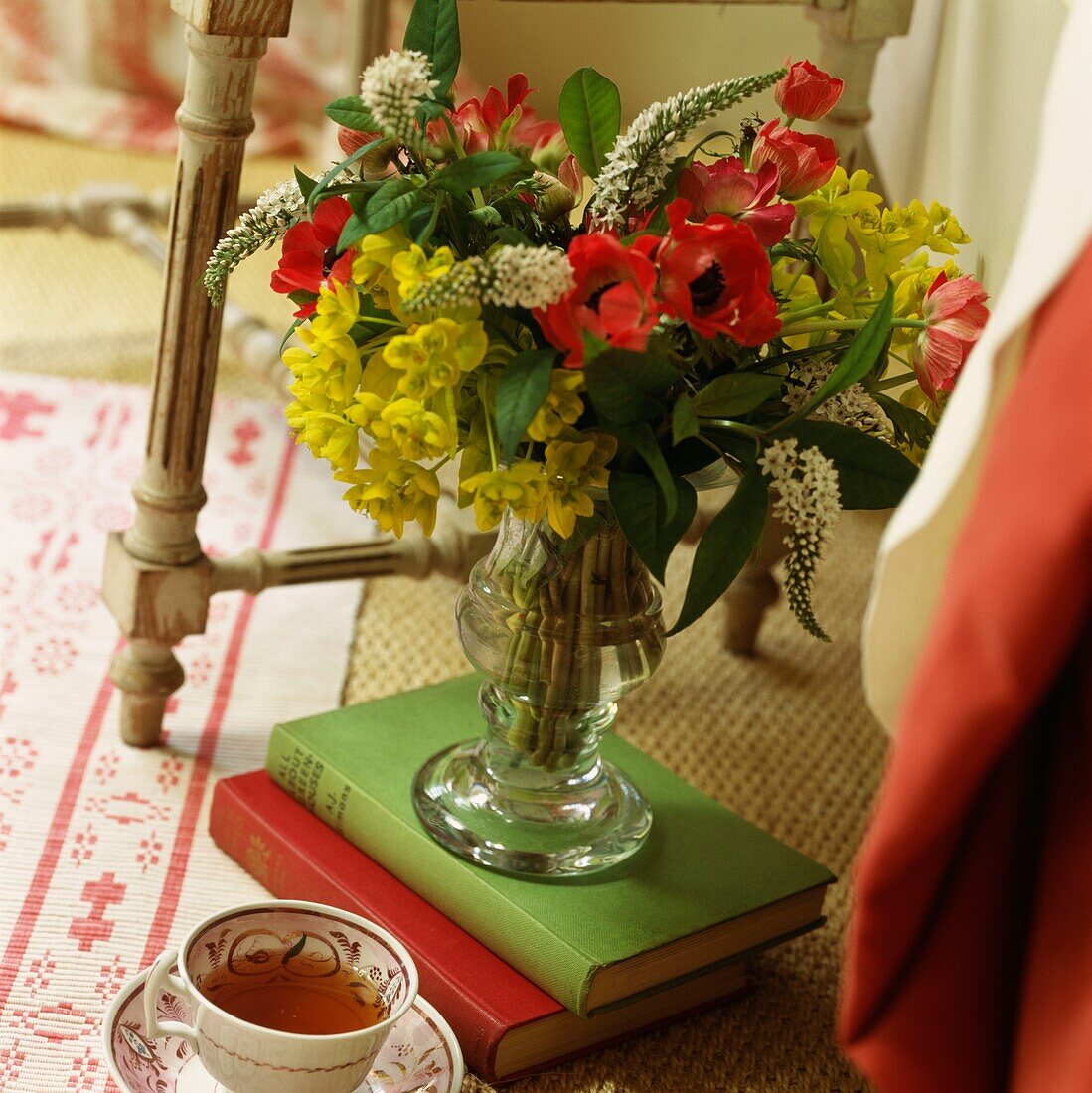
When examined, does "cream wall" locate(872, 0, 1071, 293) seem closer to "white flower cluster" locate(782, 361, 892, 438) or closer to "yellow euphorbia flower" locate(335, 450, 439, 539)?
"white flower cluster" locate(782, 361, 892, 438)

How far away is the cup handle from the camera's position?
561 millimetres

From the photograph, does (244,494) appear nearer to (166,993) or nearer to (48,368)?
(48,368)

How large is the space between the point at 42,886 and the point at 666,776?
0.33 metres

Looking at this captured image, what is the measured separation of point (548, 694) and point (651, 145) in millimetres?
246

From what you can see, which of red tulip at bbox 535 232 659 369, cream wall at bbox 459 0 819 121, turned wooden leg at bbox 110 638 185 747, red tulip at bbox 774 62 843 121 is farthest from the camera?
cream wall at bbox 459 0 819 121

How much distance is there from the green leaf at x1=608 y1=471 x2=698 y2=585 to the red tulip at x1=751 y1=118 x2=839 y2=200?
5.7 inches

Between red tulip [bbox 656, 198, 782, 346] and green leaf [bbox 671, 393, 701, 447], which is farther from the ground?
red tulip [bbox 656, 198, 782, 346]

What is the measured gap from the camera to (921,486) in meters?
0.40

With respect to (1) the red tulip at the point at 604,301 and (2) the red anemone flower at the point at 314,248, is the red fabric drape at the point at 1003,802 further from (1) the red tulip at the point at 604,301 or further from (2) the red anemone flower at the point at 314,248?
(2) the red anemone flower at the point at 314,248

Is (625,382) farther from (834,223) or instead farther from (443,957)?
(443,957)

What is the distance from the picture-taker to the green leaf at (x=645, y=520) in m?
0.56

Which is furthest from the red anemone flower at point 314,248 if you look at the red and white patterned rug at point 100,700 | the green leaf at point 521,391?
the red and white patterned rug at point 100,700

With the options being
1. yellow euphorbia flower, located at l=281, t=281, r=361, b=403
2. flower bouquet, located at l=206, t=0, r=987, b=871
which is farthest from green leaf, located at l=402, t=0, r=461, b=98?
yellow euphorbia flower, located at l=281, t=281, r=361, b=403

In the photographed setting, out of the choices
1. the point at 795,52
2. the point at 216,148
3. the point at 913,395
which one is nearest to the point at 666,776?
the point at 913,395
